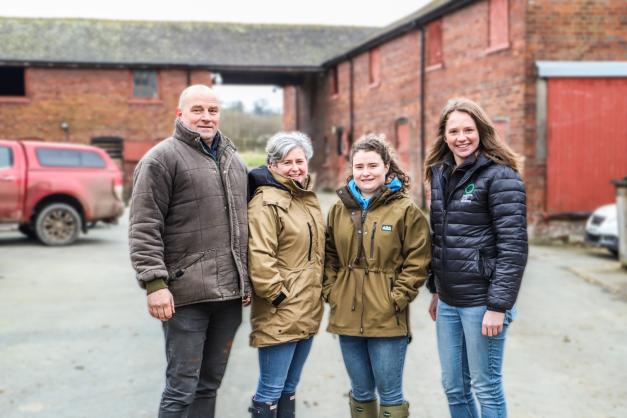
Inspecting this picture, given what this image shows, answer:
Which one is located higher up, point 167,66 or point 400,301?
point 167,66

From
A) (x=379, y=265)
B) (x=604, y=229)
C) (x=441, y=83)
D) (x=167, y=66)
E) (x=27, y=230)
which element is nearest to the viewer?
(x=379, y=265)

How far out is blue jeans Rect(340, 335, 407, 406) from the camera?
3379 mm

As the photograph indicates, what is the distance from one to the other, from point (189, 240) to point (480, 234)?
143 centimetres

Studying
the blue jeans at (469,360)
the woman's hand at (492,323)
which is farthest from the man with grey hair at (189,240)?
the woman's hand at (492,323)

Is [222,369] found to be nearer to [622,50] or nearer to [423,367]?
[423,367]

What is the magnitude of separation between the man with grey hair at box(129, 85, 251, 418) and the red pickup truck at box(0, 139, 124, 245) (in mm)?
9843

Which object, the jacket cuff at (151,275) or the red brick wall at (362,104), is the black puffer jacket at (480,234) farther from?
the red brick wall at (362,104)

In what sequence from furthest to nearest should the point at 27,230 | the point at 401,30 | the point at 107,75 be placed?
the point at 107,75, the point at 401,30, the point at 27,230

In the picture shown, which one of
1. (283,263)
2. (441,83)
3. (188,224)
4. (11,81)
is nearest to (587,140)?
(441,83)

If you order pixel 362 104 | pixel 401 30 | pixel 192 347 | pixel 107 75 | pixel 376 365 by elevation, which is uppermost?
pixel 401 30

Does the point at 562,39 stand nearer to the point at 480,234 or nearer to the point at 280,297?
the point at 480,234

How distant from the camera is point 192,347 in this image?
10.5ft

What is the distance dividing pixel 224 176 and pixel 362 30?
31.0m

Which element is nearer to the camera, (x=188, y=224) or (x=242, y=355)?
(x=188, y=224)
